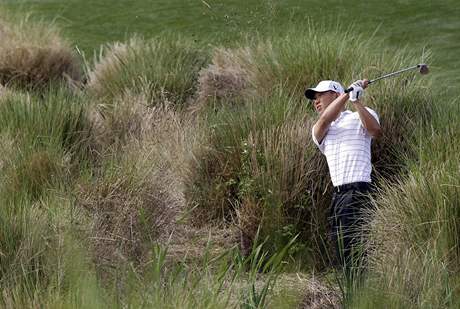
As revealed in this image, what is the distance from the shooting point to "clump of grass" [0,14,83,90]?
1527 centimetres

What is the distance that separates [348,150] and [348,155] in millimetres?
41

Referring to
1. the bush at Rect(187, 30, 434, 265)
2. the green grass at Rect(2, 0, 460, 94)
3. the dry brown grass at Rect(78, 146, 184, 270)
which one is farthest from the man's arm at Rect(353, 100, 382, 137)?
the green grass at Rect(2, 0, 460, 94)

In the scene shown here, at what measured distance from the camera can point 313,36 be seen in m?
13.1

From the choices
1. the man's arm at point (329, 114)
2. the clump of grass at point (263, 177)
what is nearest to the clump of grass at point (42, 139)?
the clump of grass at point (263, 177)

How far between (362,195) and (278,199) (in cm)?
125

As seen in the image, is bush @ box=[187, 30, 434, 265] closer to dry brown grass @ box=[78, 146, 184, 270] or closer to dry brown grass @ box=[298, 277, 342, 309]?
dry brown grass @ box=[78, 146, 184, 270]

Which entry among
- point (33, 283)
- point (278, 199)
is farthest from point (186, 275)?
point (278, 199)

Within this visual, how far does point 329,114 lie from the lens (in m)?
9.11

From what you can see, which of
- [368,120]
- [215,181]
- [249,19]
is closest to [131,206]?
[215,181]

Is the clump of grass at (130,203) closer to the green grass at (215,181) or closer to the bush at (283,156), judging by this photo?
the green grass at (215,181)

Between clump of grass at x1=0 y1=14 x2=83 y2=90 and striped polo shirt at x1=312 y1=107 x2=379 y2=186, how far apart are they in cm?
631

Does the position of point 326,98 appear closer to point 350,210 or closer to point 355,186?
point 355,186

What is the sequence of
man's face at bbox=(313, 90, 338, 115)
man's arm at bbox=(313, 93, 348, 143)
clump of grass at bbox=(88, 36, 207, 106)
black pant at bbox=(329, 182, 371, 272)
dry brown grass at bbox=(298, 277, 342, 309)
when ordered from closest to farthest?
dry brown grass at bbox=(298, 277, 342, 309) → black pant at bbox=(329, 182, 371, 272) → man's arm at bbox=(313, 93, 348, 143) → man's face at bbox=(313, 90, 338, 115) → clump of grass at bbox=(88, 36, 207, 106)

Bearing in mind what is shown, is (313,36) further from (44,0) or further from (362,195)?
(44,0)
